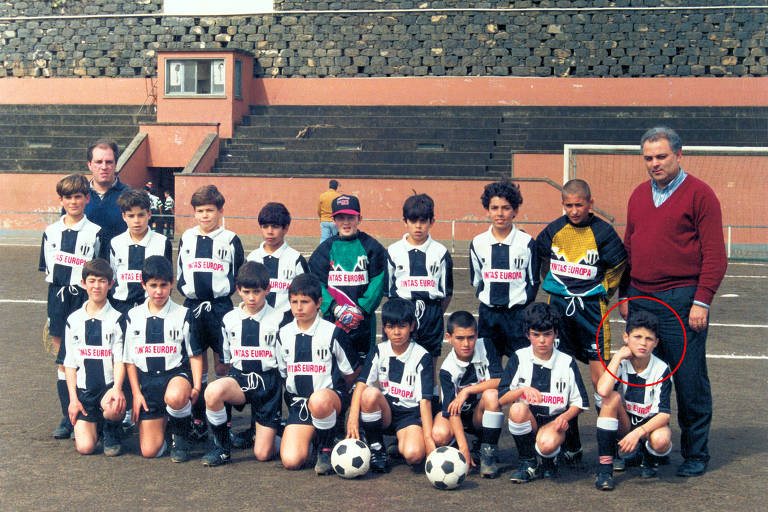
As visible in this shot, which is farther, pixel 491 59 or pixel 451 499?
pixel 491 59

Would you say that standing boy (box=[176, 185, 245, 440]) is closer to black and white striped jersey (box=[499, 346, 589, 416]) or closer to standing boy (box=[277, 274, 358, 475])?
standing boy (box=[277, 274, 358, 475])

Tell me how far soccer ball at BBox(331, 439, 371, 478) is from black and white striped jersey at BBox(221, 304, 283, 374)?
89 centimetres

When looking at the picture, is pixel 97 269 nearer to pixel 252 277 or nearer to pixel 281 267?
pixel 252 277

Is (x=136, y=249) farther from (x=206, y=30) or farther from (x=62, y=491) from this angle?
(x=206, y=30)

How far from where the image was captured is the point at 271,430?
5.91 meters

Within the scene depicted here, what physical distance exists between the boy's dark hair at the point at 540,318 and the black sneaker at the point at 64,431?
3282 mm

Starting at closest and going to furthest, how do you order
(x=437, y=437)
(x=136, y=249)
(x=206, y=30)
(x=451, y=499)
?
(x=451, y=499) < (x=437, y=437) < (x=136, y=249) < (x=206, y=30)

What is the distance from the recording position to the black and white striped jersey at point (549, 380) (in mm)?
5543

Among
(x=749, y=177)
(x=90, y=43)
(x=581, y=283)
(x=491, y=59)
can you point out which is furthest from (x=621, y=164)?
(x=90, y=43)

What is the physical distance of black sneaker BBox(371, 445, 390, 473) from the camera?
558 cm

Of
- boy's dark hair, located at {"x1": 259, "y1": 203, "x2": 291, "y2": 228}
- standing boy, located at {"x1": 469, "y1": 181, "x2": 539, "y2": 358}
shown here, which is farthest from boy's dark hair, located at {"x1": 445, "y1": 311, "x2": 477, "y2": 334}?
boy's dark hair, located at {"x1": 259, "y1": 203, "x2": 291, "y2": 228}

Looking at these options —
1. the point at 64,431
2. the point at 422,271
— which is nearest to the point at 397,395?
the point at 422,271

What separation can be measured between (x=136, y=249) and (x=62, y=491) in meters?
2.08

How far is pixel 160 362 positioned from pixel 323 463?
1.38 m
